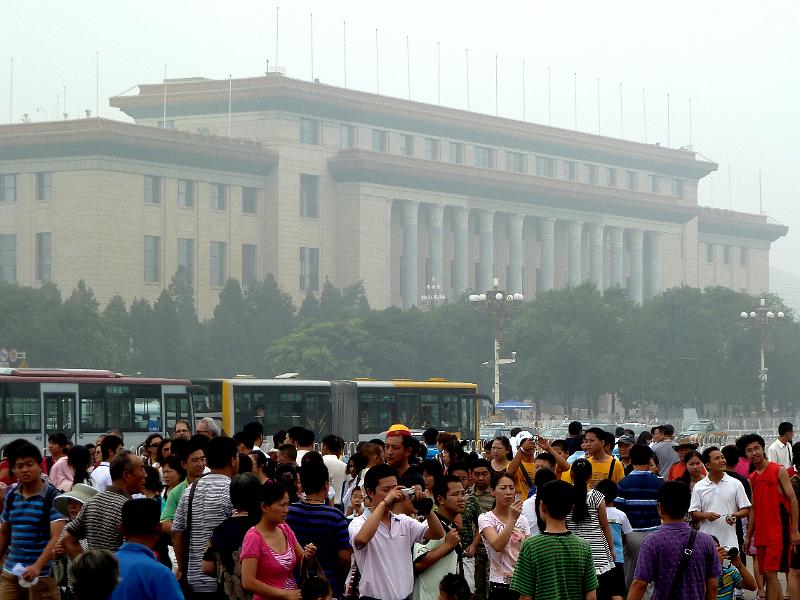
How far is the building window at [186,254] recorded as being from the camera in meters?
102

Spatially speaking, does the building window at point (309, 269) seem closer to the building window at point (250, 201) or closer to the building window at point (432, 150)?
the building window at point (250, 201)

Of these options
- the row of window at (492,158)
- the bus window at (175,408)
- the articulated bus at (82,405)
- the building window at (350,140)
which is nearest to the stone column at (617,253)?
the row of window at (492,158)

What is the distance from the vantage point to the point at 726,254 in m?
140

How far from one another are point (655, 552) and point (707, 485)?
4.30m

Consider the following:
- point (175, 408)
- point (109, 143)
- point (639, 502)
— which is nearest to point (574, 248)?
point (109, 143)

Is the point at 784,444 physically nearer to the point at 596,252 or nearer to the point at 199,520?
the point at 199,520

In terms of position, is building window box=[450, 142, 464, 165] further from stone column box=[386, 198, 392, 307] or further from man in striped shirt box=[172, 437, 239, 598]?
man in striped shirt box=[172, 437, 239, 598]

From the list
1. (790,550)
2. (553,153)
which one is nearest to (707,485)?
(790,550)

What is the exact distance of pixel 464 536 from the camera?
1053cm

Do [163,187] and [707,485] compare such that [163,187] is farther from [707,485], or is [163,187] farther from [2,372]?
[707,485]

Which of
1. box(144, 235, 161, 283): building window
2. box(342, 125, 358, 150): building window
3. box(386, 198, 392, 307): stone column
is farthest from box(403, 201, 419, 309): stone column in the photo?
box(144, 235, 161, 283): building window

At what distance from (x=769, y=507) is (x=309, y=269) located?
95601mm

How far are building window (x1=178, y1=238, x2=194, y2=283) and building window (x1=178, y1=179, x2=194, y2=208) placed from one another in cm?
208

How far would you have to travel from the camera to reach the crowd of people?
8.32 meters
